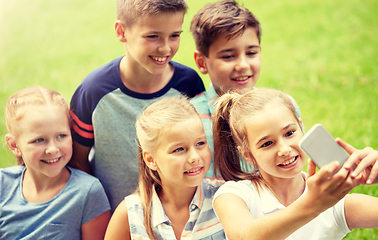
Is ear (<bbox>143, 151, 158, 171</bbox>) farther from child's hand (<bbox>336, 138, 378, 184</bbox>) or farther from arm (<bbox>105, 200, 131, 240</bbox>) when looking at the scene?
child's hand (<bbox>336, 138, 378, 184</bbox>)

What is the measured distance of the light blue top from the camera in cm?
198

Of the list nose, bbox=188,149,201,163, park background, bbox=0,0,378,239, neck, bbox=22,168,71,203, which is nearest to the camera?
nose, bbox=188,149,201,163

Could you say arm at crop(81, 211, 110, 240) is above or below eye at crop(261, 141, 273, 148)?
below

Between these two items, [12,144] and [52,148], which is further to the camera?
[12,144]

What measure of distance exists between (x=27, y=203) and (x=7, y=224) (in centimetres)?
16

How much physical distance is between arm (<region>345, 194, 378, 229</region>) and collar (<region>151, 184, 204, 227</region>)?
73 centimetres

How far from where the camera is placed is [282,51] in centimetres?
668

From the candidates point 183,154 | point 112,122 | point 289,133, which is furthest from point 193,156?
point 112,122

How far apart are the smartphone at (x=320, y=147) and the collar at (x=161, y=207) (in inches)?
30.6

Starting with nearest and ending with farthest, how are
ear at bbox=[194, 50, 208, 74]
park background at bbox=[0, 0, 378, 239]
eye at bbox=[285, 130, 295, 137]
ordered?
1. eye at bbox=[285, 130, 295, 137]
2. ear at bbox=[194, 50, 208, 74]
3. park background at bbox=[0, 0, 378, 239]

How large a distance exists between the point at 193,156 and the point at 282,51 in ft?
17.1

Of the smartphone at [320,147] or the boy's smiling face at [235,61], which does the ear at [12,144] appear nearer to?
the boy's smiling face at [235,61]

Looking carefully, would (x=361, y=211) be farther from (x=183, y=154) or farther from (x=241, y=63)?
(x=241, y=63)

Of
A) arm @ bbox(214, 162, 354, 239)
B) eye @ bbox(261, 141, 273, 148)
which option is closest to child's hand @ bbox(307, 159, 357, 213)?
arm @ bbox(214, 162, 354, 239)
